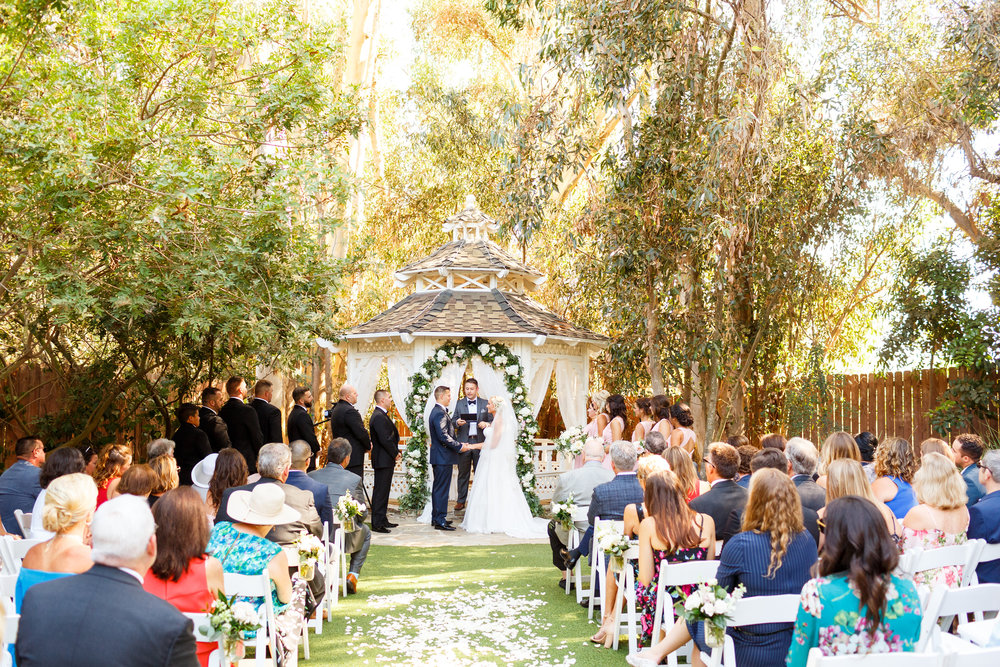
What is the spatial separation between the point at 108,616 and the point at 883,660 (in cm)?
261

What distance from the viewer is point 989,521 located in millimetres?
5285

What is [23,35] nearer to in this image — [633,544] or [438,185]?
[633,544]

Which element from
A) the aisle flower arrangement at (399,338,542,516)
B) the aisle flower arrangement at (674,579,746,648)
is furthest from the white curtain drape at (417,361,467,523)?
the aisle flower arrangement at (674,579,746,648)

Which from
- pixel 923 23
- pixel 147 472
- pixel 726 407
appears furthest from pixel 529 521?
pixel 923 23

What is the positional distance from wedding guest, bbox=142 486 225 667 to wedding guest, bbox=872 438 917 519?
4510 mm

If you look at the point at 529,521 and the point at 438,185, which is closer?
the point at 529,521

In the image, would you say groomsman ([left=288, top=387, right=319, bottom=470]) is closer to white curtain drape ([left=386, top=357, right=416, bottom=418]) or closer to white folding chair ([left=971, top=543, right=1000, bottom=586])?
white curtain drape ([left=386, top=357, right=416, bottom=418])

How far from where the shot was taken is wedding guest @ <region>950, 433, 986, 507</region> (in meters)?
6.59

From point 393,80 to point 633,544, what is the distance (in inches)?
784

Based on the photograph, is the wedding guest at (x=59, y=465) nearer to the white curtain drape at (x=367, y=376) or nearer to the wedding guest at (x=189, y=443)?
the wedding guest at (x=189, y=443)

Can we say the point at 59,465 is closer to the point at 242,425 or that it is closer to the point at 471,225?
the point at 242,425

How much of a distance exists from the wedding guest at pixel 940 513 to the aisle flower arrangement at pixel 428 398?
772 cm

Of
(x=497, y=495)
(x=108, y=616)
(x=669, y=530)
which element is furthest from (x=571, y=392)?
(x=108, y=616)

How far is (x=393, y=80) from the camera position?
76.9 feet
